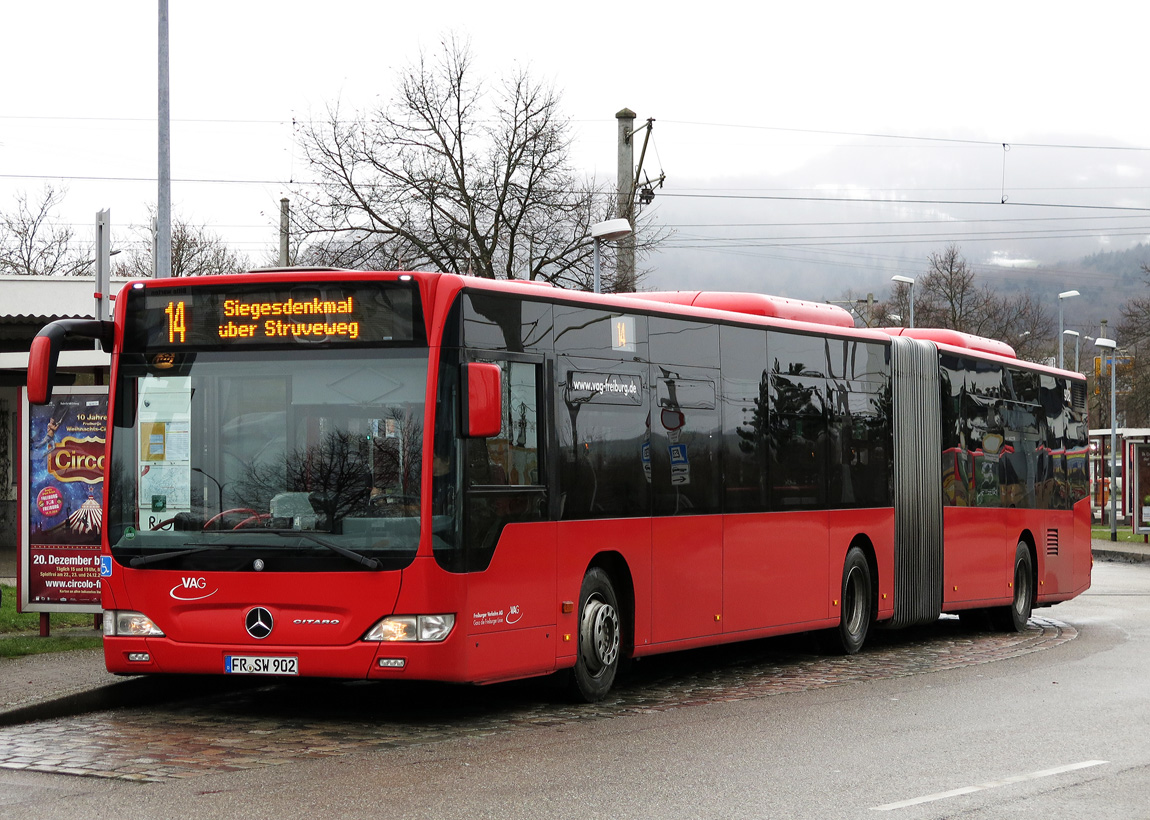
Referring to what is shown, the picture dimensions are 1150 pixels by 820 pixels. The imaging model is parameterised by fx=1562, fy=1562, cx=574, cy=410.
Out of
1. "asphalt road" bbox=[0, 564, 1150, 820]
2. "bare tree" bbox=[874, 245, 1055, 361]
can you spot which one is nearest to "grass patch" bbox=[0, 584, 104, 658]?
"asphalt road" bbox=[0, 564, 1150, 820]

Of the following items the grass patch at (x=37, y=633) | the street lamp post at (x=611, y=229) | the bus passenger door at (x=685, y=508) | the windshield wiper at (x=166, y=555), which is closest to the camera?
the windshield wiper at (x=166, y=555)

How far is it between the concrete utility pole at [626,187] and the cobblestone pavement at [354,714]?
16.1 metres

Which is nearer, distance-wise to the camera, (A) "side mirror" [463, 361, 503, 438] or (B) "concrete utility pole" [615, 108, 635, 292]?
(A) "side mirror" [463, 361, 503, 438]

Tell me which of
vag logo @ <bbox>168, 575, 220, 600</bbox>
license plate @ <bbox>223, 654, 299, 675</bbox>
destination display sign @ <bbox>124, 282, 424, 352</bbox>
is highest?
destination display sign @ <bbox>124, 282, 424, 352</bbox>

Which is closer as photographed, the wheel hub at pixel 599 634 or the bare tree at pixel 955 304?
the wheel hub at pixel 599 634

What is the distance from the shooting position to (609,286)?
120ft

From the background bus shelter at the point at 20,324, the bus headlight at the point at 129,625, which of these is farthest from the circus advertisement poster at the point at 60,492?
the background bus shelter at the point at 20,324

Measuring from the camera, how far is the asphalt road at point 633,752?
7504 mm

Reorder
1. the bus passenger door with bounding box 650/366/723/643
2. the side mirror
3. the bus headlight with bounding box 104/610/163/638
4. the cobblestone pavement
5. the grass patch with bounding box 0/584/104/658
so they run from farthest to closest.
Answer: the grass patch with bounding box 0/584/104/658
the bus passenger door with bounding box 650/366/723/643
the bus headlight with bounding box 104/610/163/638
the side mirror
the cobblestone pavement

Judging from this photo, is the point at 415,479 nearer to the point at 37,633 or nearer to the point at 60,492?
the point at 60,492

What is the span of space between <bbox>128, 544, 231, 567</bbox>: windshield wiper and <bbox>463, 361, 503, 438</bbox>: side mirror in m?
1.76

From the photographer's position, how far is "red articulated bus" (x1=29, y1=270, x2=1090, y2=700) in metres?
9.73

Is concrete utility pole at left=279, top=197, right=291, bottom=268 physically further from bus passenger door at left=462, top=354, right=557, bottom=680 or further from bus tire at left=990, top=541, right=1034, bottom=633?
bus passenger door at left=462, top=354, right=557, bottom=680

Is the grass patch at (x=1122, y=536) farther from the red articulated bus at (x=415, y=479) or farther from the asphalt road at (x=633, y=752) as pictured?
the red articulated bus at (x=415, y=479)
